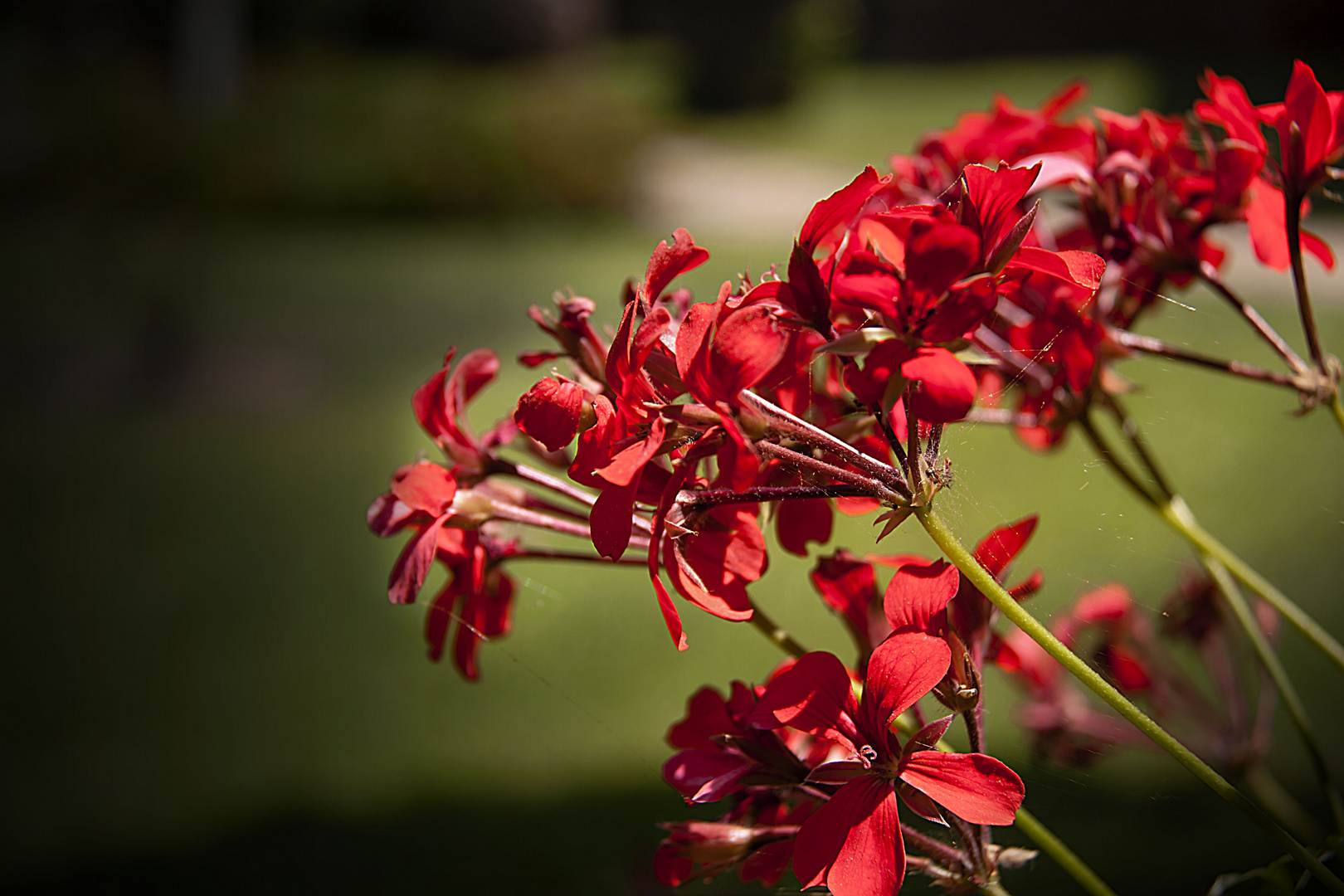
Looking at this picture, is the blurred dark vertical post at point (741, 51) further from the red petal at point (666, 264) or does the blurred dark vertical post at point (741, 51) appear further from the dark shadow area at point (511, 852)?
the red petal at point (666, 264)

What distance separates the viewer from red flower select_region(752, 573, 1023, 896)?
1.00 feet

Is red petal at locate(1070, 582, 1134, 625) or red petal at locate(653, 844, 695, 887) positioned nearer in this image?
red petal at locate(653, 844, 695, 887)

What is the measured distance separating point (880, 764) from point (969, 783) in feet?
0.11

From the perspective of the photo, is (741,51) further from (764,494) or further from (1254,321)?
(764,494)

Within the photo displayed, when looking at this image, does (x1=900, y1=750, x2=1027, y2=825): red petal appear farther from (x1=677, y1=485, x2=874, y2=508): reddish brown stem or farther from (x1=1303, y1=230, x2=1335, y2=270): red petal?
(x1=1303, y1=230, x2=1335, y2=270): red petal

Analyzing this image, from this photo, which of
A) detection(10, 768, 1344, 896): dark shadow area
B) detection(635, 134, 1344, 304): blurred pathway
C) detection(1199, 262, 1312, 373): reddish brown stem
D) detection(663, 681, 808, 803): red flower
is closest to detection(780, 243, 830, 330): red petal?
detection(663, 681, 808, 803): red flower

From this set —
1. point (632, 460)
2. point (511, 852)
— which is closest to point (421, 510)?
point (632, 460)

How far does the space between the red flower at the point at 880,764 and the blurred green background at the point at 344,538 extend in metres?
0.05

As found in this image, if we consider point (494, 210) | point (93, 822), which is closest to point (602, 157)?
point (494, 210)

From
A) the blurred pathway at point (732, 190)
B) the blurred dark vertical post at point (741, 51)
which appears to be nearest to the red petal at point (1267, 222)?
the blurred pathway at point (732, 190)

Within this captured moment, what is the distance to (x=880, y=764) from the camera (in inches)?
13.3

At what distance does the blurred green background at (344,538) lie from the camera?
1.75 meters

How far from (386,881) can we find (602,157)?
19.5 feet

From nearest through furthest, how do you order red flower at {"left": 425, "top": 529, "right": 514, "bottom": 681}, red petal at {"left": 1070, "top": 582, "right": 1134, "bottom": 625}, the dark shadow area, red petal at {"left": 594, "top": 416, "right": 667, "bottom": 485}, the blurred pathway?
1. red petal at {"left": 594, "top": 416, "right": 667, "bottom": 485}
2. red flower at {"left": 425, "top": 529, "right": 514, "bottom": 681}
3. red petal at {"left": 1070, "top": 582, "right": 1134, "bottom": 625}
4. the dark shadow area
5. the blurred pathway
